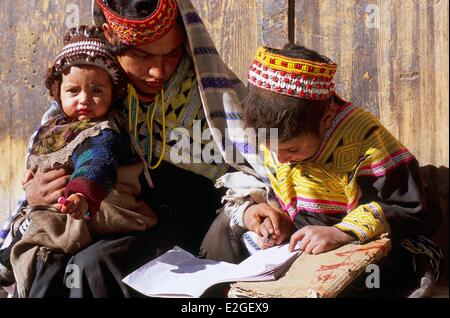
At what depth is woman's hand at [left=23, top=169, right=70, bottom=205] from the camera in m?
3.38

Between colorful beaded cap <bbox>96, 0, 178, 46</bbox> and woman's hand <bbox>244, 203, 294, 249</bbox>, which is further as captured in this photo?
colorful beaded cap <bbox>96, 0, 178, 46</bbox>

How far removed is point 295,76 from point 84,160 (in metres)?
0.86

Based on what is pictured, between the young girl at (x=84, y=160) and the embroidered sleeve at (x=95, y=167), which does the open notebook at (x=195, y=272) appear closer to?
the young girl at (x=84, y=160)

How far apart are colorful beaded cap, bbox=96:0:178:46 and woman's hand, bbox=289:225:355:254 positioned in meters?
0.98

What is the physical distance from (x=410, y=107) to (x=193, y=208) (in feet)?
3.48

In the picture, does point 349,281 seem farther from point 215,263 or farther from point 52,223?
point 52,223

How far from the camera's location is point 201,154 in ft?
12.1

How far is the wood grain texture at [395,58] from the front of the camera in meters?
3.75

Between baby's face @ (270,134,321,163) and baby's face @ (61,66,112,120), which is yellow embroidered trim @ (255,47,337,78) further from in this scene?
baby's face @ (61,66,112,120)

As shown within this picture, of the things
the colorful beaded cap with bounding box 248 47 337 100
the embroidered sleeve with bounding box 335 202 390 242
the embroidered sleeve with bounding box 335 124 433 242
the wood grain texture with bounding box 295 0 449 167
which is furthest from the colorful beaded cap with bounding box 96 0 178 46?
the embroidered sleeve with bounding box 335 202 390 242

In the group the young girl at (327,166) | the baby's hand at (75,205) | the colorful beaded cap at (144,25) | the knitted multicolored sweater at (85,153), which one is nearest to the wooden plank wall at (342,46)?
the young girl at (327,166)

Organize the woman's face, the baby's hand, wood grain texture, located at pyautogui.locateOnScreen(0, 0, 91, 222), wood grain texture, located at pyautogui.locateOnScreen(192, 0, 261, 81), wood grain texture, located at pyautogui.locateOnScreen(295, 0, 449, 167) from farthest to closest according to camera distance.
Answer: wood grain texture, located at pyautogui.locateOnScreen(0, 0, 91, 222)
wood grain texture, located at pyautogui.locateOnScreen(192, 0, 261, 81)
wood grain texture, located at pyautogui.locateOnScreen(295, 0, 449, 167)
the woman's face
the baby's hand

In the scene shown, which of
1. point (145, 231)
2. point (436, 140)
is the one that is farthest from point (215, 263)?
point (436, 140)

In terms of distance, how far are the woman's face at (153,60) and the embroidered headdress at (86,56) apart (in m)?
0.08
